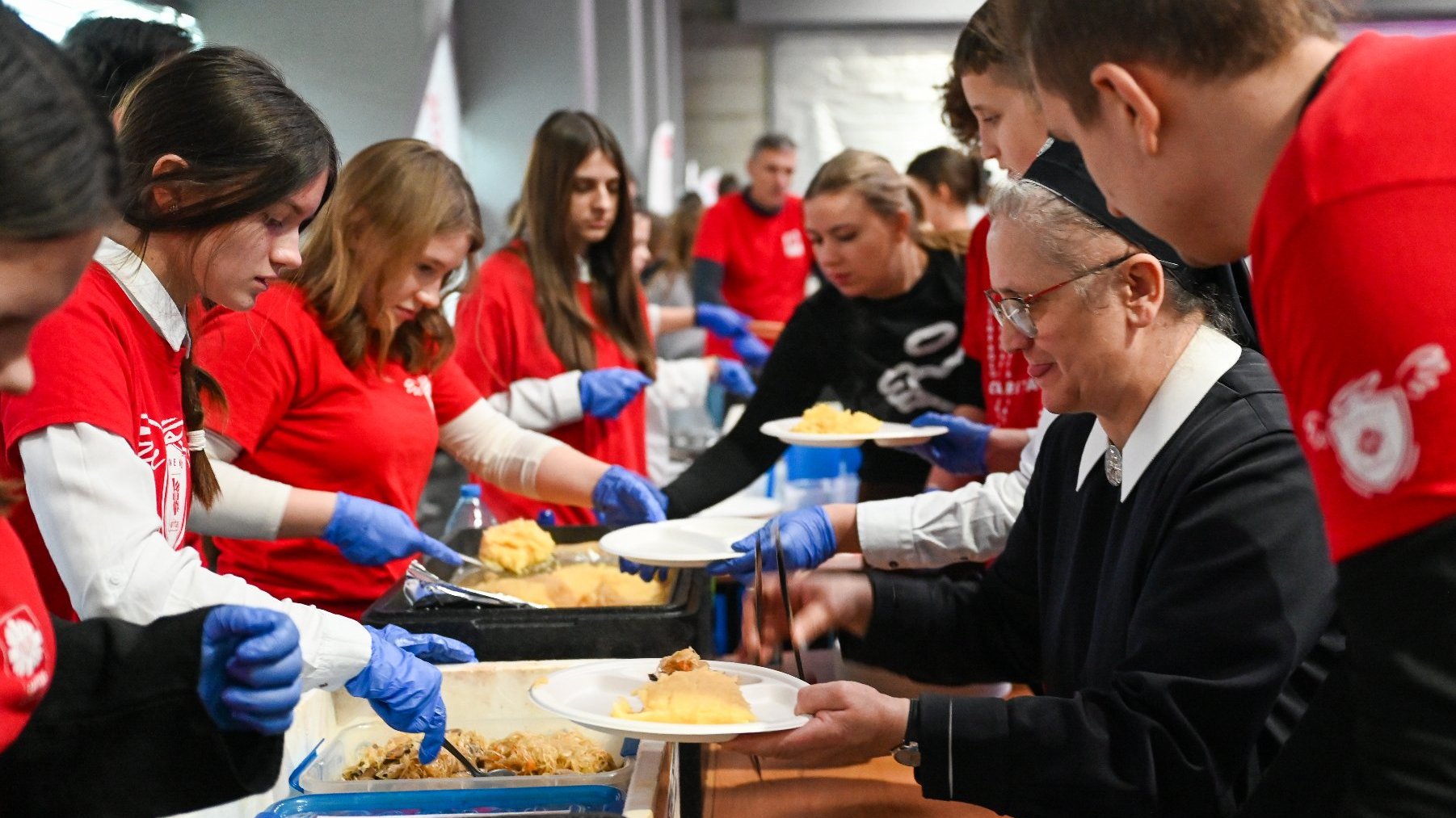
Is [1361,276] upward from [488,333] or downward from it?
upward

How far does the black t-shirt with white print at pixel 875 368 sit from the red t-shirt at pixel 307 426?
38.0 inches

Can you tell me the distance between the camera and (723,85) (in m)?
13.3

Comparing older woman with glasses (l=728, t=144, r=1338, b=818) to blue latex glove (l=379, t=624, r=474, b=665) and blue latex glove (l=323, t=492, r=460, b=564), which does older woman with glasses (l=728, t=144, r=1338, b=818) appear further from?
blue latex glove (l=323, t=492, r=460, b=564)

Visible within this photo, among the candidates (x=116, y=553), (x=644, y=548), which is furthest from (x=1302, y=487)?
(x=116, y=553)

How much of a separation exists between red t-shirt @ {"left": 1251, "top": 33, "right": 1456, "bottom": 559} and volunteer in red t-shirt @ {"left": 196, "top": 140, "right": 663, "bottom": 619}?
162 cm

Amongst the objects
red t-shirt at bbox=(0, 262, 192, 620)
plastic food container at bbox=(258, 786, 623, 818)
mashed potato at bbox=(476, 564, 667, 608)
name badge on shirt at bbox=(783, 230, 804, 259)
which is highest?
name badge on shirt at bbox=(783, 230, 804, 259)

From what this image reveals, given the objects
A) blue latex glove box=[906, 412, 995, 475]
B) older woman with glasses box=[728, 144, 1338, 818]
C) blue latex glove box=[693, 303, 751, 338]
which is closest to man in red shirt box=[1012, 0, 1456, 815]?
older woman with glasses box=[728, 144, 1338, 818]

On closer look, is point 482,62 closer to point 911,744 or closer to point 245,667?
point 911,744

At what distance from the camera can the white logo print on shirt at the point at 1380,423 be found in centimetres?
71

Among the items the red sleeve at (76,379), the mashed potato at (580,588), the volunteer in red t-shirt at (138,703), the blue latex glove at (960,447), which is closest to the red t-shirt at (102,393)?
the red sleeve at (76,379)

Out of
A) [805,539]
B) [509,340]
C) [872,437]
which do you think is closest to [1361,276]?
[805,539]

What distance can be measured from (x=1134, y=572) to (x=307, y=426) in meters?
1.38

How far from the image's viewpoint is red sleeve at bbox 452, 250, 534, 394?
3143 mm

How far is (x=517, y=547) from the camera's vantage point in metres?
2.21
